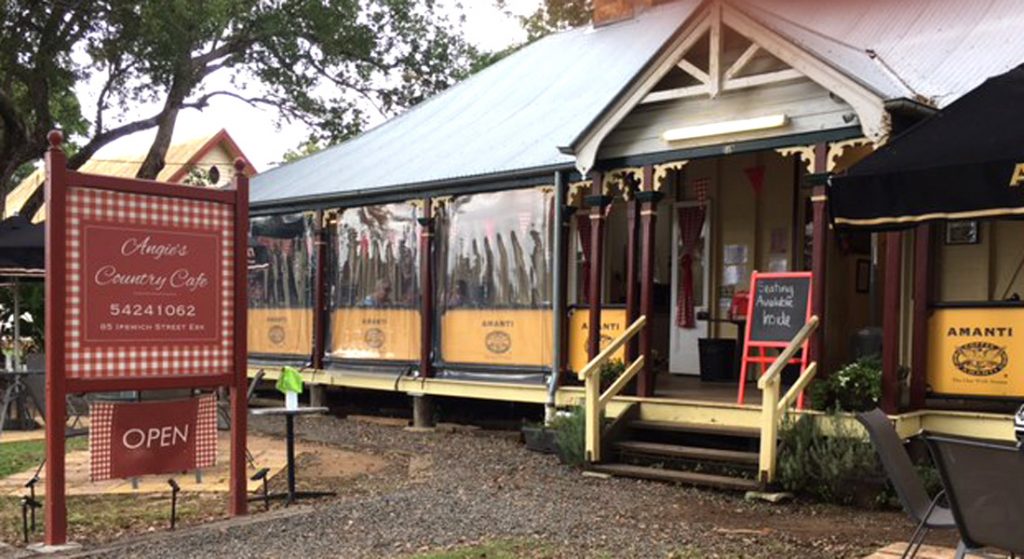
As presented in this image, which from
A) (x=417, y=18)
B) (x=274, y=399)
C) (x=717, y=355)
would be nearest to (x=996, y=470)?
(x=717, y=355)

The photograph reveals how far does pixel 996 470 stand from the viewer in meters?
3.75

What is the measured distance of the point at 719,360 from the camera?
1086cm

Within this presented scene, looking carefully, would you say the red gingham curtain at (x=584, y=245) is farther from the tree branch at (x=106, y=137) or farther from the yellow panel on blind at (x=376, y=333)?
the tree branch at (x=106, y=137)

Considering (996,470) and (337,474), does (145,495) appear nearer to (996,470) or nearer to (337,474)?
(337,474)

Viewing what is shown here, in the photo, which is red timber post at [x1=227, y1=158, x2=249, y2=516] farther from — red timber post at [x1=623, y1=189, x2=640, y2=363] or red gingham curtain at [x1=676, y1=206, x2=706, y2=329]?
red gingham curtain at [x1=676, y1=206, x2=706, y2=329]

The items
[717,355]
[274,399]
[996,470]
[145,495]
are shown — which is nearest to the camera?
[996,470]

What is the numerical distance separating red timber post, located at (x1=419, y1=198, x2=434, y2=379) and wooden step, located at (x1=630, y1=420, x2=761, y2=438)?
3.63 m

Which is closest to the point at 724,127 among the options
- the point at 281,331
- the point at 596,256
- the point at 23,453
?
the point at 596,256

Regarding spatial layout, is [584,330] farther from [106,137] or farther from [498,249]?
[106,137]

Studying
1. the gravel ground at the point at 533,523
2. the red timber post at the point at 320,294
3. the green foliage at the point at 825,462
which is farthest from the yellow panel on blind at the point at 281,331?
the green foliage at the point at 825,462

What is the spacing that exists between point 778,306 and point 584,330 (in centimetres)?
Result: 246

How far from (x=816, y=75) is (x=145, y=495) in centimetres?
644

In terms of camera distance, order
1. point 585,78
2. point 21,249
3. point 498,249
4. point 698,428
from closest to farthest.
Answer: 1. point 698,428
2. point 21,249
3. point 498,249
4. point 585,78

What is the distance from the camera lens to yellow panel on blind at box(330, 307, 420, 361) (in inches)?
478
